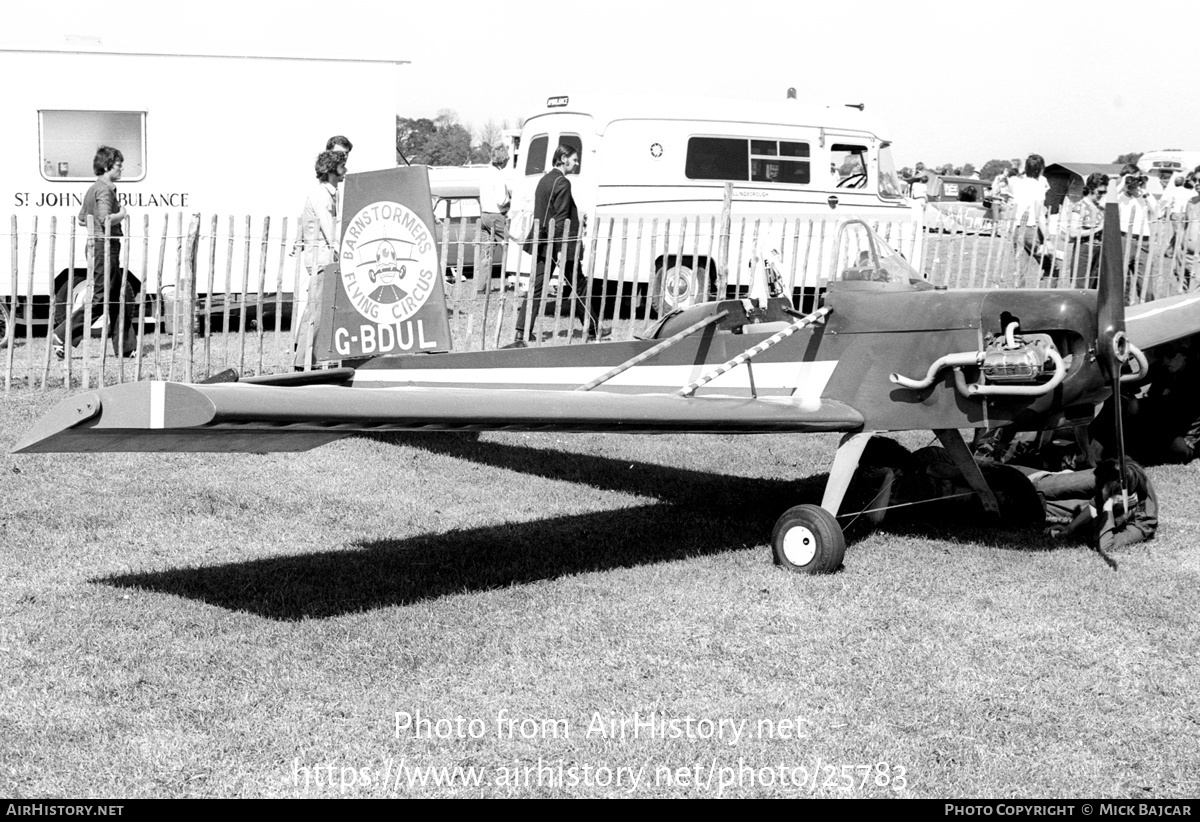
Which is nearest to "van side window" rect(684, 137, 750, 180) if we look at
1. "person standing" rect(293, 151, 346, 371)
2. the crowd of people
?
the crowd of people

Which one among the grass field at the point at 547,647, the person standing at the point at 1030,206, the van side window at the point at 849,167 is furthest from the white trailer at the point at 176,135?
the person standing at the point at 1030,206

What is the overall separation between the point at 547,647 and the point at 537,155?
1160 centimetres

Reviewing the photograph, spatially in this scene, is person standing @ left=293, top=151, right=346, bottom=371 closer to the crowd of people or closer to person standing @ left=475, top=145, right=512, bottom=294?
person standing @ left=475, top=145, right=512, bottom=294

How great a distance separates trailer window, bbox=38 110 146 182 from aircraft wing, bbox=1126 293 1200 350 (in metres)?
10.5

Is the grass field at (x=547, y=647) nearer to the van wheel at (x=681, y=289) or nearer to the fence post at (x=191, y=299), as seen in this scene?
the fence post at (x=191, y=299)

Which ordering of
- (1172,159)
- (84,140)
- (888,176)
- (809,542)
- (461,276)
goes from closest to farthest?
(809,542) → (461,276) → (84,140) → (888,176) → (1172,159)

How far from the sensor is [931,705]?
4.59 metres

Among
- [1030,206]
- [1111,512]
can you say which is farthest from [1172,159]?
[1111,512]

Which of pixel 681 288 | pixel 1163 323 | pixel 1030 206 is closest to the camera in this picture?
pixel 1163 323

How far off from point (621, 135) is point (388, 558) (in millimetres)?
9288

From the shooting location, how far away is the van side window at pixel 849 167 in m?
15.7

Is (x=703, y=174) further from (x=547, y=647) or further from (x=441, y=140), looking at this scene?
(x=441, y=140)

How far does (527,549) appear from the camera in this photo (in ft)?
21.9
